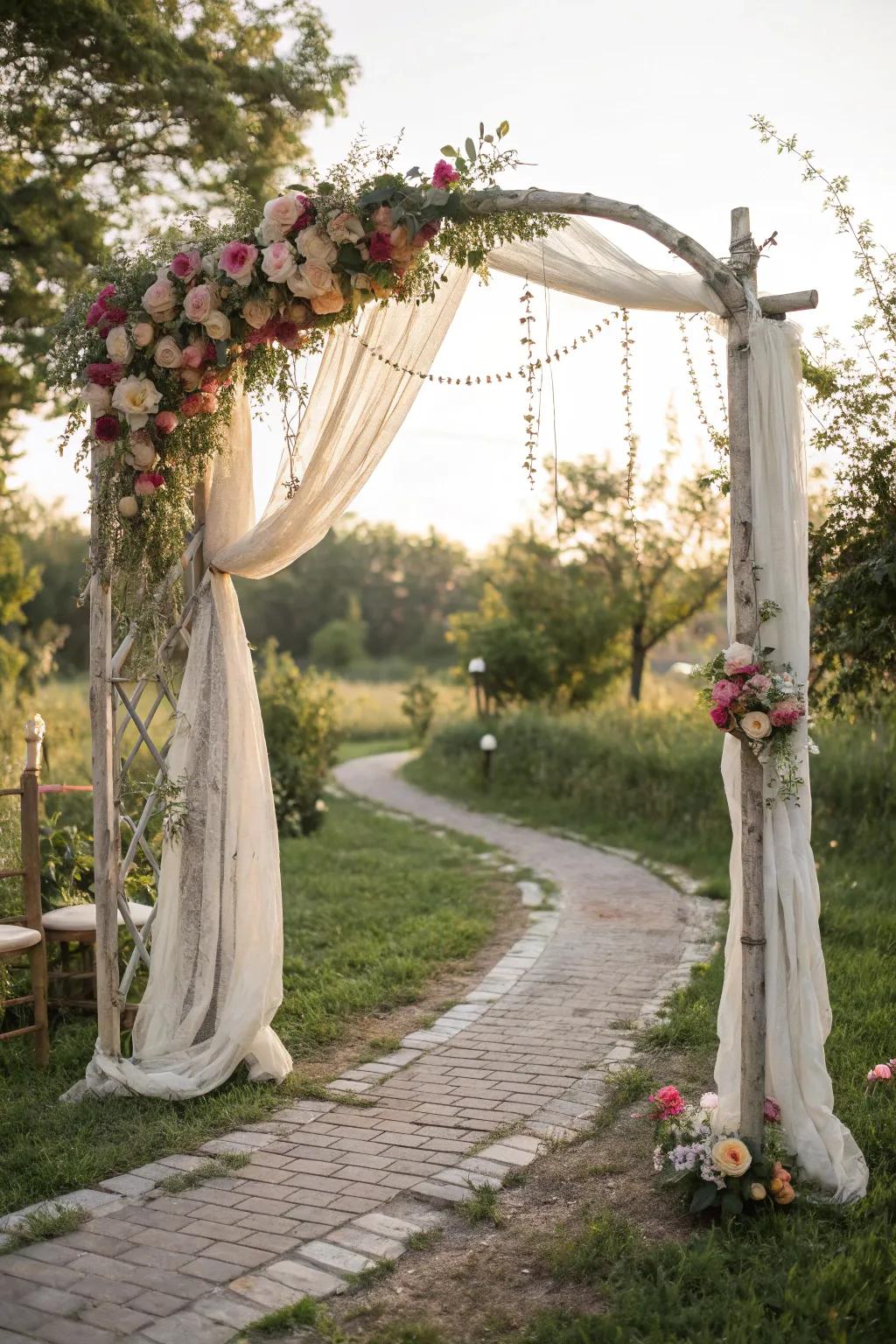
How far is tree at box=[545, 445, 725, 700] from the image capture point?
58.1ft

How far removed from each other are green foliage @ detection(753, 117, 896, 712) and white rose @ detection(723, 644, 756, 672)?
1812mm

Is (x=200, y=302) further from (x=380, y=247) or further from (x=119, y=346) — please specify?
(x=380, y=247)

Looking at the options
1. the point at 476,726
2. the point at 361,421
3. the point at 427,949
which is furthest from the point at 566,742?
the point at 361,421

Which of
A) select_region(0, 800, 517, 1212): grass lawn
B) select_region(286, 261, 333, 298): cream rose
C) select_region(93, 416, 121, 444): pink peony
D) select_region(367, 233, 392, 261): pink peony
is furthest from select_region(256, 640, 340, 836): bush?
select_region(367, 233, 392, 261): pink peony

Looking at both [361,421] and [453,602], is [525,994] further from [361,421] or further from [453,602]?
[453,602]

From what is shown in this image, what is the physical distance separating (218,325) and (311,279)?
453mm

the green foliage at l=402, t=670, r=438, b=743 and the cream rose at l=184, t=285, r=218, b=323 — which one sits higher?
the cream rose at l=184, t=285, r=218, b=323

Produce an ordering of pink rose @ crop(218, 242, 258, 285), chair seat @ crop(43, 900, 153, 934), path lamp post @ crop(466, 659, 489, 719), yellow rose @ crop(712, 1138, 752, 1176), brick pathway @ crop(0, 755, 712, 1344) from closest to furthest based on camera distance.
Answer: brick pathway @ crop(0, 755, 712, 1344), yellow rose @ crop(712, 1138, 752, 1176), pink rose @ crop(218, 242, 258, 285), chair seat @ crop(43, 900, 153, 934), path lamp post @ crop(466, 659, 489, 719)

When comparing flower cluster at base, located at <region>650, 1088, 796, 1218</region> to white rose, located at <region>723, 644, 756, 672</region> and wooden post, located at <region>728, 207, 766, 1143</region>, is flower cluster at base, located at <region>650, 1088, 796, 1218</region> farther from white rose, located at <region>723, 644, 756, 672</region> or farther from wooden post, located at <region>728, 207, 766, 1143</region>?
white rose, located at <region>723, 644, 756, 672</region>

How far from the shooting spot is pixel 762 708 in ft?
11.7

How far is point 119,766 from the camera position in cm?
498

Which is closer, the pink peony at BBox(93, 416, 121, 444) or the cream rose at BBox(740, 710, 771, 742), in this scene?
the cream rose at BBox(740, 710, 771, 742)

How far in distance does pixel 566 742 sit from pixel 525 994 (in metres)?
7.13

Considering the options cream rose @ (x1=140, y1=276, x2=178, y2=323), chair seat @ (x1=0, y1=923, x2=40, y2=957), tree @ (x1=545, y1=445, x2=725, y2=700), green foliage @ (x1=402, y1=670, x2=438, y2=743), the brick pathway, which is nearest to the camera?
the brick pathway
